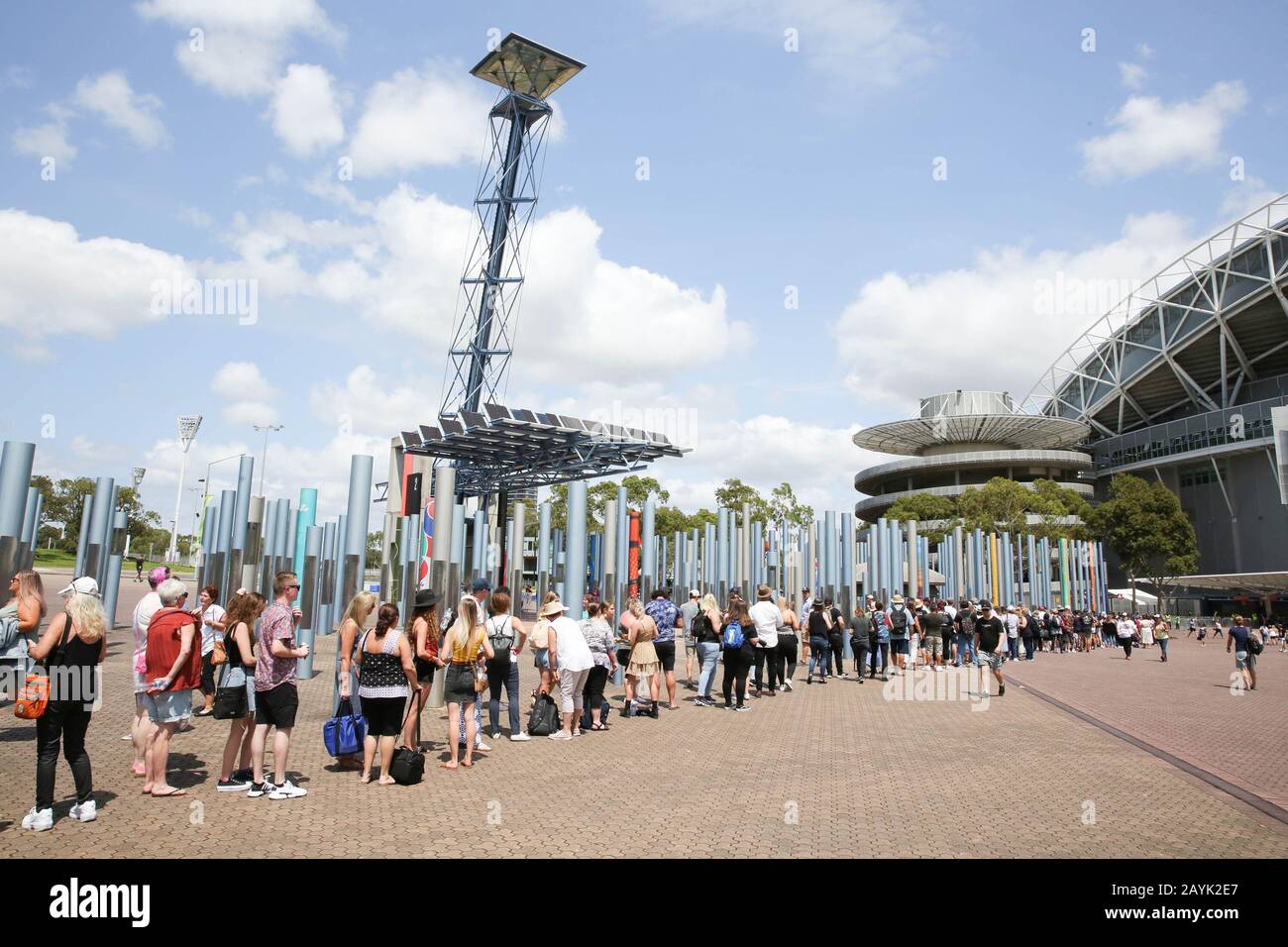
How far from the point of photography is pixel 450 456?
34.9 metres

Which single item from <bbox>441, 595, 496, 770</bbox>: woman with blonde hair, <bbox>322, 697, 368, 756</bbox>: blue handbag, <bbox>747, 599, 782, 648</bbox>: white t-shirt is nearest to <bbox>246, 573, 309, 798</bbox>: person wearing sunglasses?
<bbox>322, 697, 368, 756</bbox>: blue handbag

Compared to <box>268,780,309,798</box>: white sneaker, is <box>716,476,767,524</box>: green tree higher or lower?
higher

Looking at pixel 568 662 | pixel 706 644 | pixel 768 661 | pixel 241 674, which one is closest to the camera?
pixel 241 674

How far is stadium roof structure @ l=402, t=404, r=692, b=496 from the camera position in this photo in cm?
2923

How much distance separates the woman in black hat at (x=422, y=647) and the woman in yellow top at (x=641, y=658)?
3.63 metres

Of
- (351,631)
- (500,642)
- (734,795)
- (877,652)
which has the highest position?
(351,631)

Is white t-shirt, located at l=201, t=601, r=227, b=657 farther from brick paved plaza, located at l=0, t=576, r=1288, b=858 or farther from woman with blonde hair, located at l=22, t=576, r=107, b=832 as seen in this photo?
woman with blonde hair, located at l=22, t=576, r=107, b=832

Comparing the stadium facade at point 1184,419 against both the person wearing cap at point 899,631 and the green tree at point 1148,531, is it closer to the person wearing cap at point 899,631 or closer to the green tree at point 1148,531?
the green tree at point 1148,531

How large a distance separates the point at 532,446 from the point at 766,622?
2163 centimetres

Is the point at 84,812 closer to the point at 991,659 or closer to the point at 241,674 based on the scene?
the point at 241,674

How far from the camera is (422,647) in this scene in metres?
7.34

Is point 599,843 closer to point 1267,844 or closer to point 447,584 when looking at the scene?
point 1267,844

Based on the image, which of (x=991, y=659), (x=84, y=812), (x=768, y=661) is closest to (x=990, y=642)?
(x=991, y=659)
